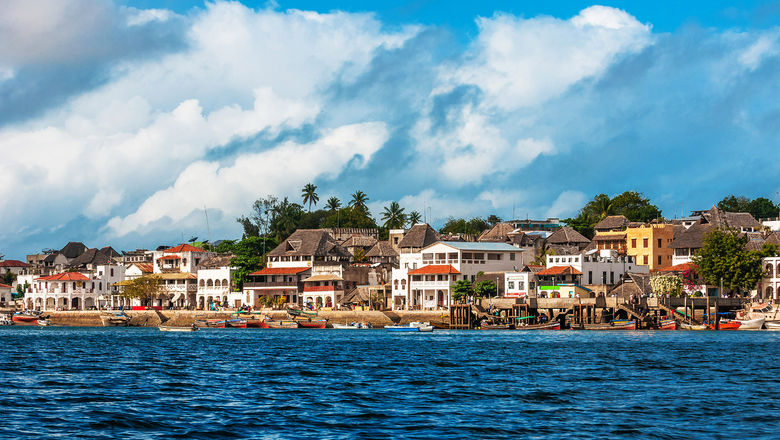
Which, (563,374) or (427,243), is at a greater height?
(427,243)

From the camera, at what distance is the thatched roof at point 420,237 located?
14775 cm

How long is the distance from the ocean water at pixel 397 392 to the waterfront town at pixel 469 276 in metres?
37.6

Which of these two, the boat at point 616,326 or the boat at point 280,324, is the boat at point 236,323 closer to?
the boat at point 280,324

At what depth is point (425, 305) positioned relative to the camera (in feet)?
427

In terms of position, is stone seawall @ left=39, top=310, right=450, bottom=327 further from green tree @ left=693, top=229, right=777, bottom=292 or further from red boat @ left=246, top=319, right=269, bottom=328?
green tree @ left=693, top=229, right=777, bottom=292

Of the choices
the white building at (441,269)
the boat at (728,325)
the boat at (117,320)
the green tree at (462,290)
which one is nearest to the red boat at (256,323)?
the white building at (441,269)

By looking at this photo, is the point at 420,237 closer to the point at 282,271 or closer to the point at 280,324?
the point at 282,271

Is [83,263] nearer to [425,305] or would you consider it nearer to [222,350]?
[425,305]

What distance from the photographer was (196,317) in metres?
136

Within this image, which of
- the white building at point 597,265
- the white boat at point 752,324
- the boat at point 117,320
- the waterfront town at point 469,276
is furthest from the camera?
the boat at point 117,320

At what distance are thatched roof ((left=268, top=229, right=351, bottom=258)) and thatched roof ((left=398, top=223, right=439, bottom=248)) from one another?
907 centimetres

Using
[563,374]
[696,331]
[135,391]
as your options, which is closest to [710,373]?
[563,374]

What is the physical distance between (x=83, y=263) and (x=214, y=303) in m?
50.0

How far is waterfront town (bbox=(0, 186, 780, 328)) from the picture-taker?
11209 centimetres
